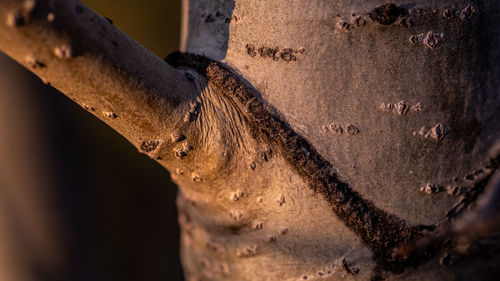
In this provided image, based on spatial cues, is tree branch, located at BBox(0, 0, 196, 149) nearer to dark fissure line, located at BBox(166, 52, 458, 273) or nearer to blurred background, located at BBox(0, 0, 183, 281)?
dark fissure line, located at BBox(166, 52, 458, 273)

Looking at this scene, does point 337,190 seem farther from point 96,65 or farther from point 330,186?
point 96,65

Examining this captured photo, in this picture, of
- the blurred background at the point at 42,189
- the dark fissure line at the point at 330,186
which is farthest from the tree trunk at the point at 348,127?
the blurred background at the point at 42,189

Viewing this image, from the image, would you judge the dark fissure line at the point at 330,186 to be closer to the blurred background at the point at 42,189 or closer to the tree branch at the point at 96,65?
the tree branch at the point at 96,65

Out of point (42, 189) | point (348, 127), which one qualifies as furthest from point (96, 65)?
point (42, 189)

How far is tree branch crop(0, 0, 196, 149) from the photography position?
38 cm

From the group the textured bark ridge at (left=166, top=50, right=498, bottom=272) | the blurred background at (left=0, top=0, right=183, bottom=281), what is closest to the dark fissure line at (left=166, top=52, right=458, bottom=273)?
the textured bark ridge at (left=166, top=50, right=498, bottom=272)

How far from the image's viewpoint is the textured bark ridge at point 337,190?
50 centimetres

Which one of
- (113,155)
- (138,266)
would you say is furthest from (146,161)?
(138,266)

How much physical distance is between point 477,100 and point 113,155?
5.29 ft

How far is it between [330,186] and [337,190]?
0.04ft

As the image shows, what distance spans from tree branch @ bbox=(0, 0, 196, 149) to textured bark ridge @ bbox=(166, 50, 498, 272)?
71 mm

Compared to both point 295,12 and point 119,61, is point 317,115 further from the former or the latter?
point 119,61

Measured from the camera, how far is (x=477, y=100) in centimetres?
51

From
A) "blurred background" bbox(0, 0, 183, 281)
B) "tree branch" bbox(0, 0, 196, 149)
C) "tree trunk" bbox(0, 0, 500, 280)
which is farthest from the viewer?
"blurred background" bbox(0, 0, 183, 281)
